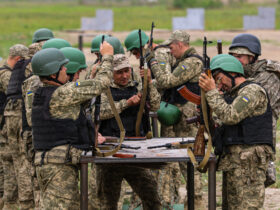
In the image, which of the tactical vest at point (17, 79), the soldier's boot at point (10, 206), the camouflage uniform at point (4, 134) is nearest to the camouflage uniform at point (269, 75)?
the tactical vest at point (17, 79)

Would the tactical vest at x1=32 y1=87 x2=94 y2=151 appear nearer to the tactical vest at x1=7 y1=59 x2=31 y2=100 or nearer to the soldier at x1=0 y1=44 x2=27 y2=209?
the tactical vest at x1=7 y1=59 x2=31 y2=100

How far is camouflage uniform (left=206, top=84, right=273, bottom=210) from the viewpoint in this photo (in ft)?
19.8

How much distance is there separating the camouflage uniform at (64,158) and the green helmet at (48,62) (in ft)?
0.74

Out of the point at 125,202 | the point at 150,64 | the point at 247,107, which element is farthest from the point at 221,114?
the point at 125,202

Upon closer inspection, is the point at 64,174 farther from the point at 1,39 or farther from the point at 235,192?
the point at 1,39

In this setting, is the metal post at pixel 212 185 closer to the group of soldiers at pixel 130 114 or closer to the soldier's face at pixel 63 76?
the group of soldiers at pixel 130 114

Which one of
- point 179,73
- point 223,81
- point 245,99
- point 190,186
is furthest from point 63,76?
point 179,73

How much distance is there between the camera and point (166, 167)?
26.5 feet

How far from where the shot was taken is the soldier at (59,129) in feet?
19.8

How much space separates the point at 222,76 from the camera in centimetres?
637

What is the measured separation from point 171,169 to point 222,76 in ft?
8.12

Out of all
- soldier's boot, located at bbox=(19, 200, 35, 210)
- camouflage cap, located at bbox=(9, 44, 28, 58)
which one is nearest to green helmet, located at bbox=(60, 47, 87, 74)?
camouflage cap, located at bbox=(9, 44, 28, 58)

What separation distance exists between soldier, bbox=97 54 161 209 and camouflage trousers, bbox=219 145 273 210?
123 centimetres

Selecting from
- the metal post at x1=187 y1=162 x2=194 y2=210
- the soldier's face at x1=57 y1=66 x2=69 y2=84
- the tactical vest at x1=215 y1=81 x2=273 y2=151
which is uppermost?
the soldier's face at x1=57 y1=66 x2=69 y2=84
